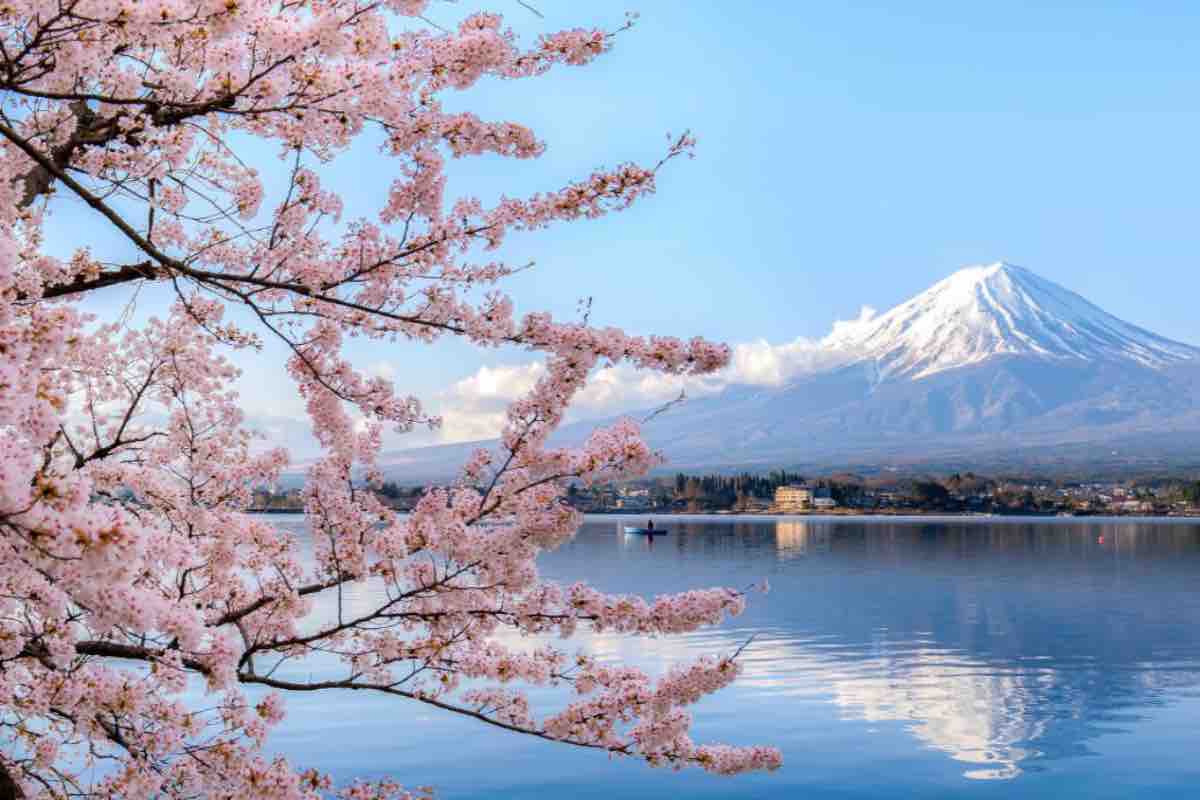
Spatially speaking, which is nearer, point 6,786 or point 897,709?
point 6,786

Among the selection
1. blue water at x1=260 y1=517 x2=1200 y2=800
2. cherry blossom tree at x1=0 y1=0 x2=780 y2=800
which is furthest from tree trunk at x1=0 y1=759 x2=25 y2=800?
blue water at x1=260 y1=517 x2=1200 y2=800

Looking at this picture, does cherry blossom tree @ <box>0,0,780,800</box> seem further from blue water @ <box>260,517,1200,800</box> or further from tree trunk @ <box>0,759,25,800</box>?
blue water @ <box>260,517,1200,800</box>

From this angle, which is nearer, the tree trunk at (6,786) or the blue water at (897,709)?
the tree trunk at (6,786)

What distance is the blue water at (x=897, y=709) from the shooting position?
73.8ft

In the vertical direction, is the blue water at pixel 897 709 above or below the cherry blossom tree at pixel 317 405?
Result: below

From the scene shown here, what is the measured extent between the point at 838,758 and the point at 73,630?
68.7 ft

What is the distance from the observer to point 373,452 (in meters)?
6.84

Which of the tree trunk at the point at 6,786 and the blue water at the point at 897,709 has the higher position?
the tree trunk at the point at 6,786

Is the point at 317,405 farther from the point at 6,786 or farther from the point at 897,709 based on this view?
the point at 897,709

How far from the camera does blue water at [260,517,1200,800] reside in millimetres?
22500

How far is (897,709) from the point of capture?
28.9 m

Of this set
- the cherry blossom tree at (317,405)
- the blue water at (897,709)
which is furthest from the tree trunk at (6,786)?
the blue water at (897,709)

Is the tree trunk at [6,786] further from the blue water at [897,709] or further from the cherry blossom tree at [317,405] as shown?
the blue water at [897,709]

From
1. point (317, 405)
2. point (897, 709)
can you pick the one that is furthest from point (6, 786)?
point (897, 709)
